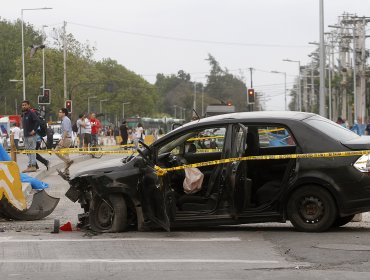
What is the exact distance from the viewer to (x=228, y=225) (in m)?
10.6

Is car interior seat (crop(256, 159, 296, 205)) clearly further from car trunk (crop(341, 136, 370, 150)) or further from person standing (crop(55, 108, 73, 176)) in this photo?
person standing (crop(55, 108, 73, 176))

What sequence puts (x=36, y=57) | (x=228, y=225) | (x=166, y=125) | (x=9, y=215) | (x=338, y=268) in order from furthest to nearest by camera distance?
1. (x=166, y=125)
2. (x=36, y=57)
3. (x=9, y=215)
4. (x=228, y=225)
5. (x=338, y=268)

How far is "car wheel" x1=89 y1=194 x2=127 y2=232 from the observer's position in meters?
10.2

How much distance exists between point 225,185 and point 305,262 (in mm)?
2144

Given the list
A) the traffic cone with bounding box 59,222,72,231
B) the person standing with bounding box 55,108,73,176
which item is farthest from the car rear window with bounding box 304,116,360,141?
the person standing with bounding box 55,108,73,176

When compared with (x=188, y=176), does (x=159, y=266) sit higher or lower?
lower

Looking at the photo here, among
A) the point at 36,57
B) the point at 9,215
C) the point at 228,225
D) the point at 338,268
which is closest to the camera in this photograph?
the point at 338,268

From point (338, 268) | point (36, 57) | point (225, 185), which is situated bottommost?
point (338, 268)

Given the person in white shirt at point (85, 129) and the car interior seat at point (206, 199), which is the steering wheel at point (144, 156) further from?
the person in white shirt at point (85, 129)

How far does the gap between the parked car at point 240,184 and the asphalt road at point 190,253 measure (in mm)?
231

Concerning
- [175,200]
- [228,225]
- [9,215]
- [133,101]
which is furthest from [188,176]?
[133,101]

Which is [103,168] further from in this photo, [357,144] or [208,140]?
[357,144]

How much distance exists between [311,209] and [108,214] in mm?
2500

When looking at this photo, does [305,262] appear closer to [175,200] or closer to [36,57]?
[175,200]
